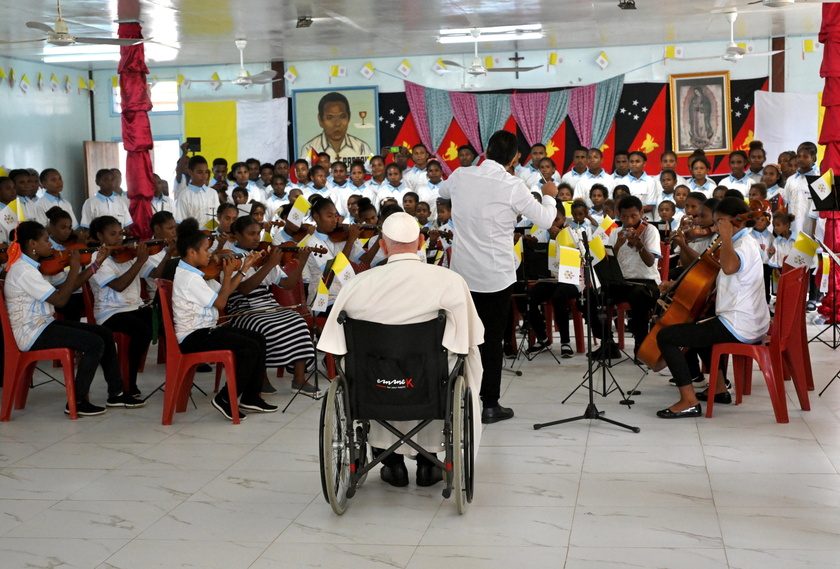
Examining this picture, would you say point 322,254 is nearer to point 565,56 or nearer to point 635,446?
point 635,446

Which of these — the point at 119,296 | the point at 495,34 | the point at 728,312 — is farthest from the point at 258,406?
the point at 495,34

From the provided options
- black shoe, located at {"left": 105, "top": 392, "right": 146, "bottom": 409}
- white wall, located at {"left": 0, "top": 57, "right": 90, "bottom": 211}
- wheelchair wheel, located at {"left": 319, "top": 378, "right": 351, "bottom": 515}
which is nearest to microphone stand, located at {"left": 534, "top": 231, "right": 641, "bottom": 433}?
wheelchair wheel, located at {"left": 319, "top": 378, "right": 351, "bottom": 515}

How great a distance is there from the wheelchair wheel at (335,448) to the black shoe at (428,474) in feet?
1.07

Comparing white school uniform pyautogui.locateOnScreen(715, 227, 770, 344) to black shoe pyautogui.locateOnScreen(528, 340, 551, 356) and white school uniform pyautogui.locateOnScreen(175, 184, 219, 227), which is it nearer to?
black shoe pyautogui.locateOnScreen(528, 340, 551, 356)

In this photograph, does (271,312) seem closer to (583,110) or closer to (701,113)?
(583,110)

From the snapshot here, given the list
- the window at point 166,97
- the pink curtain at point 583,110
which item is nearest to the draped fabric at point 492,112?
the pink curtain at point 583,110

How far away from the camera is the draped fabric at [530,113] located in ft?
41.5

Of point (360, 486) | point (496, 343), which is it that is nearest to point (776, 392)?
point (496, 343)

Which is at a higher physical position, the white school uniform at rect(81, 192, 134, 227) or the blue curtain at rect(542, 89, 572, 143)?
the blue curtain at rect(542, 89, 572, 143)

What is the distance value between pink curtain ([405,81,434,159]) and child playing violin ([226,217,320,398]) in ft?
24.4

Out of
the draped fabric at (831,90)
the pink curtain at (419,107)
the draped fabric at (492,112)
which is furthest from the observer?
the pink curtain at (419,107)

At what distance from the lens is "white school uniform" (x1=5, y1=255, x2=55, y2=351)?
494 centimetres

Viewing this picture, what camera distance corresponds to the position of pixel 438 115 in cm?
1294

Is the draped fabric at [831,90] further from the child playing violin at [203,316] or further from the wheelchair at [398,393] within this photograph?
the wheelchair at [398,393]
